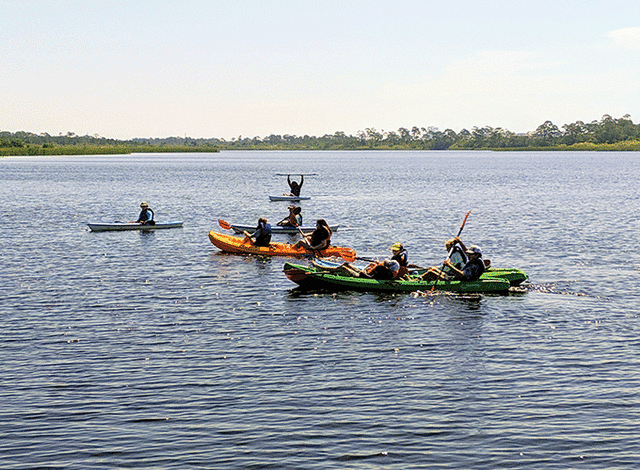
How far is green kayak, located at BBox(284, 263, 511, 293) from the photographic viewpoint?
26375 mm

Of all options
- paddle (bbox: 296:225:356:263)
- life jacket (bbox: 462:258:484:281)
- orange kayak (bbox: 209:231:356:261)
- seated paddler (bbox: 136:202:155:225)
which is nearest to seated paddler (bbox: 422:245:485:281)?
life jacket (bbox: 462:258:484:281)

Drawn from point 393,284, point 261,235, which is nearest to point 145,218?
point 261,235

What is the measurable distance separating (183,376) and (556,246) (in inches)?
1097

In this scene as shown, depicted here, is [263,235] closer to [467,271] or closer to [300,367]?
[467,271]

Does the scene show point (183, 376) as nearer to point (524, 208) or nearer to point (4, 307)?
point (4, 307)

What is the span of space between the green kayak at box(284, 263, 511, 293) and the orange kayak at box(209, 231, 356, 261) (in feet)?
18.5

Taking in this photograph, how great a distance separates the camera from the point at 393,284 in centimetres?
2639

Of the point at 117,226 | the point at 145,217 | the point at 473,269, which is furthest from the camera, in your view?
the point at 117,226

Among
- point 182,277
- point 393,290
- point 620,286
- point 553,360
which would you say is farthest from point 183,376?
point 620,286

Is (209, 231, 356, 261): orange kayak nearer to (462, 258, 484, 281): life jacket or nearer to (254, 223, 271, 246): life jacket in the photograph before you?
(254, 223, 271, 246): life jacket

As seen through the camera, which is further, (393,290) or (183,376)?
(393,290)

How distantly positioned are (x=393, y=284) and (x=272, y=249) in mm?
10720

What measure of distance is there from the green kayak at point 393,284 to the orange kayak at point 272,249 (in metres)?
5.65

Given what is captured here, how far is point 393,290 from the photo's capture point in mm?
26500
